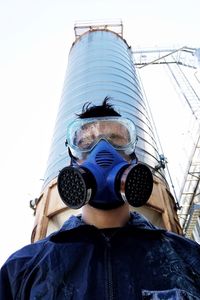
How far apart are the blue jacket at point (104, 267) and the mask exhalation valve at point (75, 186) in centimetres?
15

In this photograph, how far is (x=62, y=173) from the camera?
6.54 feet

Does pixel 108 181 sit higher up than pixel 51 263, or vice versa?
pixel 108 181

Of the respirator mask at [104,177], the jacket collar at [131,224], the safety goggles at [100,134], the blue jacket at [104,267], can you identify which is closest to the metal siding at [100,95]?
the safety goggles at [100,134]

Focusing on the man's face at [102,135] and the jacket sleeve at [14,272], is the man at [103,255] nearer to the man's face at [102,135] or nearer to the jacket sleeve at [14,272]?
the jacket sleeve at [14,272]

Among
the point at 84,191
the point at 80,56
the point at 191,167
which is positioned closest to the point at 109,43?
the point at 80,56

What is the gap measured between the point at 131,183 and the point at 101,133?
1.78ft

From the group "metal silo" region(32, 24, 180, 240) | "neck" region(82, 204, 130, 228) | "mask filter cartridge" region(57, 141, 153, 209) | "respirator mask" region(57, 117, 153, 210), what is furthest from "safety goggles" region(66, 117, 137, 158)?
"metal silo" region(32, 24, 180, 240)

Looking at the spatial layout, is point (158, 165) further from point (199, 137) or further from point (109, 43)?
point (199, 137)

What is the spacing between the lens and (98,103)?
18.5 ft

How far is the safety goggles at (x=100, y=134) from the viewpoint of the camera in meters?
2.32

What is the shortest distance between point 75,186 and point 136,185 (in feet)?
1.19

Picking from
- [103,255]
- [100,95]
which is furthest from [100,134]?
[100,95]

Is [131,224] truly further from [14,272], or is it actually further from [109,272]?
[14,272]

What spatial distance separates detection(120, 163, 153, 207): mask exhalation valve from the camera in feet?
6.34
